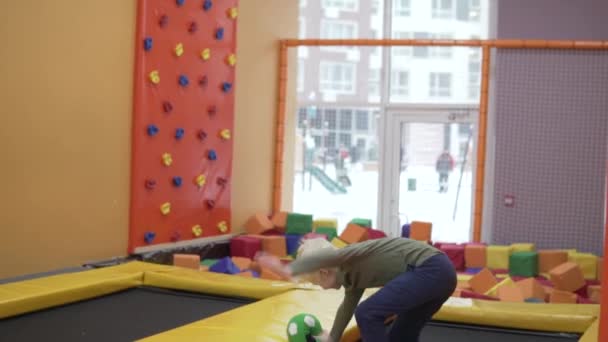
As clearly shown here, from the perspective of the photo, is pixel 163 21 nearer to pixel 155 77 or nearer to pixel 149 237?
pixel 155 77

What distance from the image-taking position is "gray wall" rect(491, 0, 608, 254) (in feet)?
26.3

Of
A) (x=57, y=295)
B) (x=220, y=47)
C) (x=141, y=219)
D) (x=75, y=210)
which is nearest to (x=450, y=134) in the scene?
(x=220, y=47)

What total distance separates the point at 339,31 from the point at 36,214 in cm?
486

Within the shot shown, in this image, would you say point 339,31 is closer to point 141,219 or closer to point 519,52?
point 519,52

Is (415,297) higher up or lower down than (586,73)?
lower down

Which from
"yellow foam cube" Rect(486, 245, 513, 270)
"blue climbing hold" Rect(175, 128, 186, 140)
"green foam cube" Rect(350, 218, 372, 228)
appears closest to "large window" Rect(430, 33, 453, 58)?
"green foam cube" Rect(350, 218, 372, 228)

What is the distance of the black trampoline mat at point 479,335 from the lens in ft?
13.1

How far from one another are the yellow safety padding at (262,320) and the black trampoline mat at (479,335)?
515mm

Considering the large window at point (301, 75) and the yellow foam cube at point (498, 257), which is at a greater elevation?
the large window at point (301, 75)

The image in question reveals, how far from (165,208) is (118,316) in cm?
247

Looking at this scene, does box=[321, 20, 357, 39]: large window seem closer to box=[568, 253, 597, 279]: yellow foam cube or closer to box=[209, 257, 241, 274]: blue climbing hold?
box=[568, 253, 597, 279]: yellow foam cube

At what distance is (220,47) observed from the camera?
741 cm

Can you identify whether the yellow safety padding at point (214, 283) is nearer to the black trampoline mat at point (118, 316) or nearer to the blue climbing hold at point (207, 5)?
the black trampoline mat at point (118, 316)

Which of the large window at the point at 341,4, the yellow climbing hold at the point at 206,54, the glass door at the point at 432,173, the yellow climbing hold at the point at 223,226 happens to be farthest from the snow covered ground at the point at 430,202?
the yellow climbing hold at the point at 206,54
